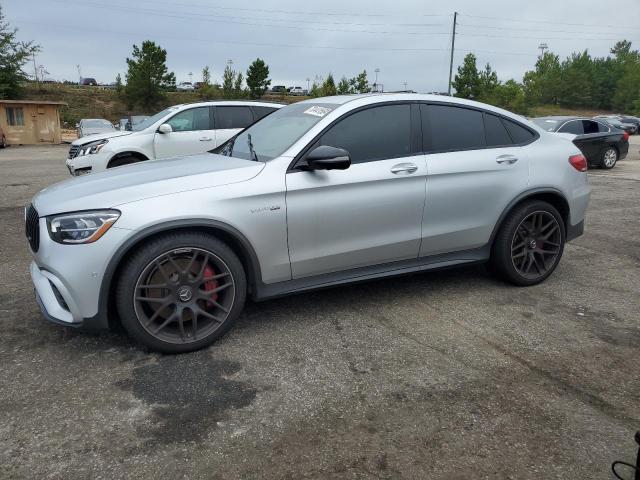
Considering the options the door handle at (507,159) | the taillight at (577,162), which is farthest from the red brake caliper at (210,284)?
the taillight at (577,162)

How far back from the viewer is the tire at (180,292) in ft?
10.7

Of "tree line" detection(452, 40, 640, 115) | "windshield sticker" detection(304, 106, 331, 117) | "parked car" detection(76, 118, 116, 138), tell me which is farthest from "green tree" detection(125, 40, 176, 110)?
"windshield sticker" detection(304, 106, 331, 117)

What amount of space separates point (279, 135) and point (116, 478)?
267cm

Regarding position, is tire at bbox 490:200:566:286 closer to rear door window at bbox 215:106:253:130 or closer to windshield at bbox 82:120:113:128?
rear door window at bbox 215:106:253:130

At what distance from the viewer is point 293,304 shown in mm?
4344

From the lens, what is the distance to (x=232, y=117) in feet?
32.3

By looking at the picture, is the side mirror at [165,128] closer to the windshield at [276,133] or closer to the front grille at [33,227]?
the windshield at [276,133]

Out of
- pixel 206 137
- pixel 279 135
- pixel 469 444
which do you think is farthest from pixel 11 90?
pixel 469 444

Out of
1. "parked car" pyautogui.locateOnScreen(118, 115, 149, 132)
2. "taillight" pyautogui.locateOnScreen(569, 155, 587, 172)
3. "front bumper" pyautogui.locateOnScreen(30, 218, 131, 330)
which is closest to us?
"front bumper" pyautogui.locateOnScreen(30, 218, 131, 330)

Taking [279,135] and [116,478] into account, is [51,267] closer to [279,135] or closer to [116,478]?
[116,478]

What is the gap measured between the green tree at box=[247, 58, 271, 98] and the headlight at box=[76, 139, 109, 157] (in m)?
47.2

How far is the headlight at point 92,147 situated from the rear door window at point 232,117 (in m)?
2.00

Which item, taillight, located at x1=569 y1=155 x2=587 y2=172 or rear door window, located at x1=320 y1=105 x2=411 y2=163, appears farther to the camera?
taillight, located at x1=569 y1=155 x2=587 y2=172

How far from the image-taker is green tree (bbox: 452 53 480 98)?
2012 inches
